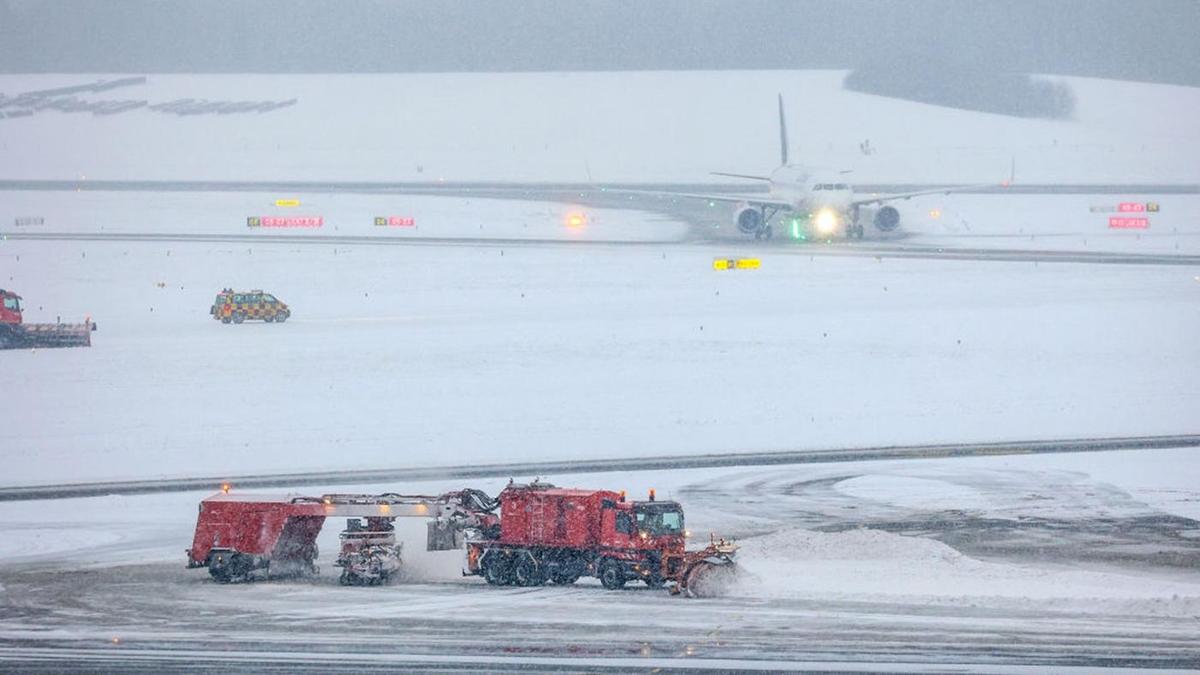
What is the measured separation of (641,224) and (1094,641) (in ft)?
288

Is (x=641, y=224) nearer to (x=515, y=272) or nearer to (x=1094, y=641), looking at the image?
(x=515, y=272)

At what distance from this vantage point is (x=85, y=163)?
516 feet

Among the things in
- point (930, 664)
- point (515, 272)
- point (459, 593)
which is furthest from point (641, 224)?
point (930, 664)

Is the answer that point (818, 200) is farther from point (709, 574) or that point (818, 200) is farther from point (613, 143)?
point (613, 143)

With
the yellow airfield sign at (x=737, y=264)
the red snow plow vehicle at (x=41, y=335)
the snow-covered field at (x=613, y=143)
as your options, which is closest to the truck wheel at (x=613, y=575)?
the red snow plow vehicle at (x=41, y=335)

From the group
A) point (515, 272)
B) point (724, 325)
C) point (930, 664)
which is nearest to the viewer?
point (930, 664)

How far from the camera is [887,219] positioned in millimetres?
99938

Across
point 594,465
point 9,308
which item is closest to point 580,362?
point 594,465

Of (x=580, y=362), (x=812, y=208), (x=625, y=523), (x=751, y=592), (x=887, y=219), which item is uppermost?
(x=812, y=208)

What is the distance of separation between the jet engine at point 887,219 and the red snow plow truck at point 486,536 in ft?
232

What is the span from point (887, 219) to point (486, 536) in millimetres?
71545

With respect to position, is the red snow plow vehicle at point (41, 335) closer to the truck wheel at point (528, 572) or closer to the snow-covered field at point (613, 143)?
the truck wheel at point (528, 572)

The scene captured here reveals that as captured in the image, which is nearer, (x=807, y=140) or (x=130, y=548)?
(x=130, y=548)

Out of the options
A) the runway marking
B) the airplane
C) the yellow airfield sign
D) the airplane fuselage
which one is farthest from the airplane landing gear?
the runway marking
